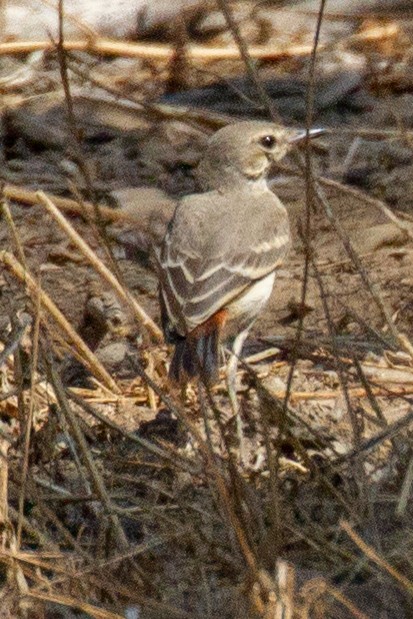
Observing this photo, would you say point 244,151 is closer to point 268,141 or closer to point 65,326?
point 268,141

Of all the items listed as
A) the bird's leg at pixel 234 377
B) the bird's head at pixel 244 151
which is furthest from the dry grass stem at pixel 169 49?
the bird's leg at pixel 234 377

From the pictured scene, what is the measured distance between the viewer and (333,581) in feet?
18.6

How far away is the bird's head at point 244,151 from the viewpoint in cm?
817

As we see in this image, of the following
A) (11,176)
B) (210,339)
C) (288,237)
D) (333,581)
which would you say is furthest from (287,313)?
(333,581)

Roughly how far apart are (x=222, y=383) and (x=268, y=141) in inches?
52.2

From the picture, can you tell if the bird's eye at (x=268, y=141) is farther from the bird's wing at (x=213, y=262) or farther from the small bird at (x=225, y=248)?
the bird's wing at (x=213, y=262)

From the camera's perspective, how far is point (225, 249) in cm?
766

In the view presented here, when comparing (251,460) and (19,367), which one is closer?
(19,367)

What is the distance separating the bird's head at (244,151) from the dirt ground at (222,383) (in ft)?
1.08

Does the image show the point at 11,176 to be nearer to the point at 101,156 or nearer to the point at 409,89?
the point at 101,156

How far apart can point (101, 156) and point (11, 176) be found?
71 centimetres

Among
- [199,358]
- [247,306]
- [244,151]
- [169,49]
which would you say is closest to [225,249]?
[247,306]

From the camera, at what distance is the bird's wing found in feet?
23.9

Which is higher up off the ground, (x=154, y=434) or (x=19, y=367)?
(x=19, y=367)
